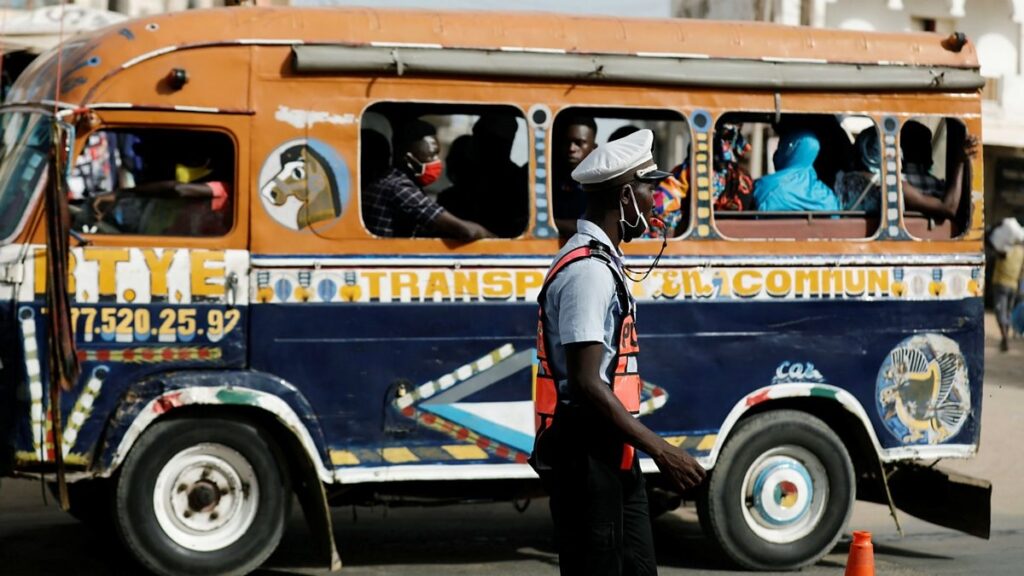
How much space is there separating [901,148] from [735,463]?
6.49 feet

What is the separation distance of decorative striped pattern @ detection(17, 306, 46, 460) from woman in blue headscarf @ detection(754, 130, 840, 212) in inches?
149

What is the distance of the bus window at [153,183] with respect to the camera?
6.93 metres

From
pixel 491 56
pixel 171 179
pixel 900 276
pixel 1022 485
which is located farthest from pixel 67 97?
pixel 1022 485

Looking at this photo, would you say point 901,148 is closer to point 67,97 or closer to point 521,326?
point 521,326

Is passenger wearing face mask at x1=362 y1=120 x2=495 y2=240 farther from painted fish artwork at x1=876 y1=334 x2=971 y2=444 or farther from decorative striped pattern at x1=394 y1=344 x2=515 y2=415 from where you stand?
painted fish artwork at x1=876 y1=334 x2=971 y2=444

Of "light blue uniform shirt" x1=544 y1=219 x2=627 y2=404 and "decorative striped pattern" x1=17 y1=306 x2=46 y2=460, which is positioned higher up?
"light blue uniform shirt" x1=544 y1=219 x2=627 y2=404

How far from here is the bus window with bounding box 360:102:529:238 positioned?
7.30m

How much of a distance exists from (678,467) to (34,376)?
3.64 m

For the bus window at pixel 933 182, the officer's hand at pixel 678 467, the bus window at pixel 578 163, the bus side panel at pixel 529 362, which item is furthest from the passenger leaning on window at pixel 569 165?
the officer's hand at pixel 678 467

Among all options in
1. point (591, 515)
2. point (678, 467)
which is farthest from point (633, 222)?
point (591, 515)

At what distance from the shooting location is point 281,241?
709 centimetres

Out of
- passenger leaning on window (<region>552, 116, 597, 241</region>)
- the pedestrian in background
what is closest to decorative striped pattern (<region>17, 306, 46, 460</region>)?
passenger leaning on window (<region>552, 116, 597, 241</region>)

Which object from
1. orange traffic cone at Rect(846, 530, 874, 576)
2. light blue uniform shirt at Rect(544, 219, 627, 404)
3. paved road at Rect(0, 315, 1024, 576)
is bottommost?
paved road at Rect(0, 315, 1024, 576)

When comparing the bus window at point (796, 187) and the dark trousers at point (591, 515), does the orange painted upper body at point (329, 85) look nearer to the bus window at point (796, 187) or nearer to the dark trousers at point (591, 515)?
the bus window at point (796, 187)
